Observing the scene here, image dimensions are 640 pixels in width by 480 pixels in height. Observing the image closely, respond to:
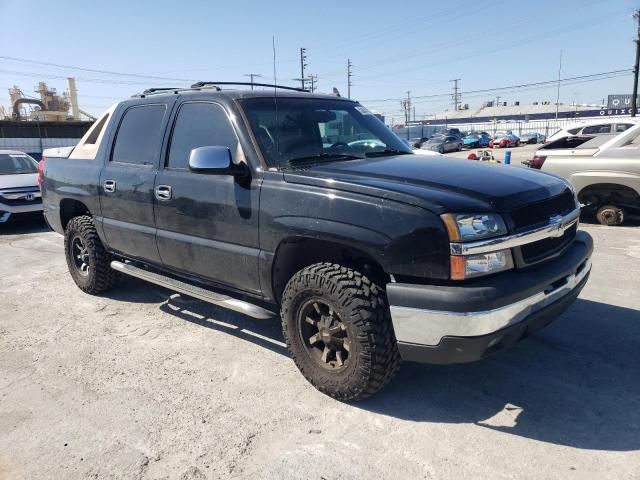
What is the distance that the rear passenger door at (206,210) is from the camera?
11.2ft

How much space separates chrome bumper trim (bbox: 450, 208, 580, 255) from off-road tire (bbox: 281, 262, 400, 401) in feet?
1.85

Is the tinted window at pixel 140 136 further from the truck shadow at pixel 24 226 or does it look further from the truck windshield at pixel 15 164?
the truck windshield at pixel 15 164

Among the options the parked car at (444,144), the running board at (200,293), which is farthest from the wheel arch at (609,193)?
the parked car at (444,144)

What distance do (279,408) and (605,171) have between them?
6772 millimetres

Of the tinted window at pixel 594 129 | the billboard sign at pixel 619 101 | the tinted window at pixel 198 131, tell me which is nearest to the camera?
the tinted window at pixel 198 131

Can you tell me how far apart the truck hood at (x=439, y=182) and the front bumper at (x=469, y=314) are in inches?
16.0

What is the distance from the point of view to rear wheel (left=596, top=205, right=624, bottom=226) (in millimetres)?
7879

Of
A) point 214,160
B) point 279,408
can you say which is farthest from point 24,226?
point 279,408

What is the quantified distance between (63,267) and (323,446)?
5.24 metres

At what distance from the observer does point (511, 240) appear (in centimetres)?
265

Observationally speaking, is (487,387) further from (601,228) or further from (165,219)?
(601,228)

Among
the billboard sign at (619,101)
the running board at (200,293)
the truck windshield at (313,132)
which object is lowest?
the running board at (200,293)

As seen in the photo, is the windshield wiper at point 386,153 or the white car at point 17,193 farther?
the white car at point 17,193

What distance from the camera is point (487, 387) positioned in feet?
10.5
